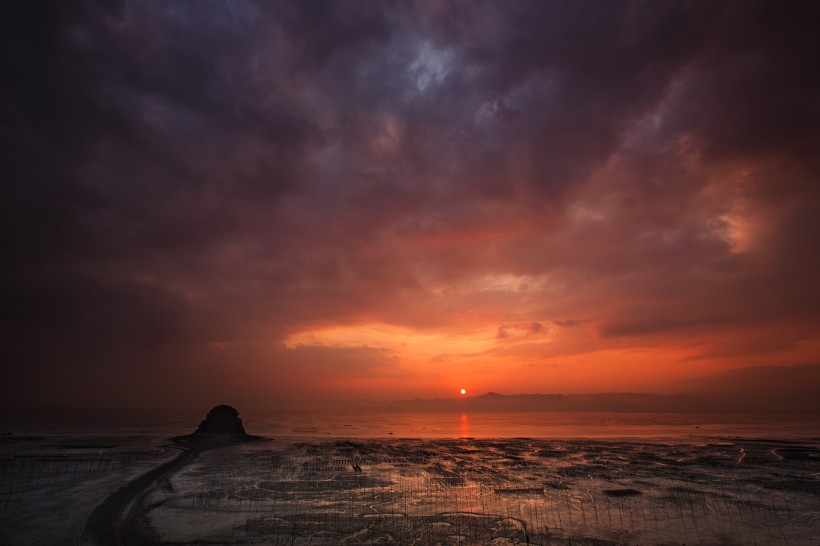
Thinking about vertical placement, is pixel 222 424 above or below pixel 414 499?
above

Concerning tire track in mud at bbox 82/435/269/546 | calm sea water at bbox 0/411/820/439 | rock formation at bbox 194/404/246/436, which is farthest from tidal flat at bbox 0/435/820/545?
calm sea water at bbox 0/411/820/439

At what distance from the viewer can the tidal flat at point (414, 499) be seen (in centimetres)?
2102

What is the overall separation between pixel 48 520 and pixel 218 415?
56853mm

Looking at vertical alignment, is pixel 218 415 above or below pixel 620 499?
above

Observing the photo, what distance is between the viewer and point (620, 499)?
28.9m

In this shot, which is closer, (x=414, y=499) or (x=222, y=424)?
(x=414, y=499)

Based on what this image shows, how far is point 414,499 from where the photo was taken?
27.8 metres

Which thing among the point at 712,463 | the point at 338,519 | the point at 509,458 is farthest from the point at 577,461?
the point at 338,519

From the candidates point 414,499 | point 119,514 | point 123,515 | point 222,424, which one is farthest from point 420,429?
point 123,515

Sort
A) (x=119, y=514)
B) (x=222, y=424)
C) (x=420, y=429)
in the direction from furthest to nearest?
(x=420, y=429) < (x=222, y=424) < (x=119, y=514)

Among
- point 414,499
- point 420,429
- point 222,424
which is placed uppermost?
point 222,424

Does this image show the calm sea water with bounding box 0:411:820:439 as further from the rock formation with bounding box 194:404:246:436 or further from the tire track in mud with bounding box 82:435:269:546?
the tire track in mud with bounding box 82:435:269:546

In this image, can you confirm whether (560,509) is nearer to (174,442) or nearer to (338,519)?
(338,519)

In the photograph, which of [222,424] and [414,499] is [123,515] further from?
[222,424]
